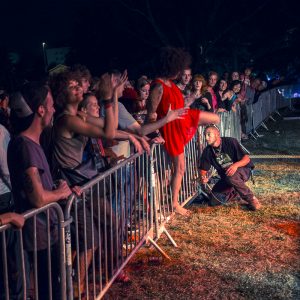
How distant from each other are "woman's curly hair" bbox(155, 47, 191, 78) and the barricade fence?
36.0 inches

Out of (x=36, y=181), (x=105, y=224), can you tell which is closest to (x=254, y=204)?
(x=105, y=224)

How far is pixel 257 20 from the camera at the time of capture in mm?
38750

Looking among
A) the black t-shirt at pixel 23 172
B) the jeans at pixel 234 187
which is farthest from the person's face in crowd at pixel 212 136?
the black t-shirt at pixel 23 172

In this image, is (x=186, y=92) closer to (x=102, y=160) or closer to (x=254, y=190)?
(x=254, y=190)

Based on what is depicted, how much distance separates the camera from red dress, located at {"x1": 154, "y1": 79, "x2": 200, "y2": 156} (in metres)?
6.73

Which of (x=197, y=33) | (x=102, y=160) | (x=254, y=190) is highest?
(x=197, y=33)

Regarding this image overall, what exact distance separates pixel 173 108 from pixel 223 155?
6.45 feet

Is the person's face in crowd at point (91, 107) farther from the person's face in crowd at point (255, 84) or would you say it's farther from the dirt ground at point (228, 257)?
the person's face in crowd at point (255, 84)

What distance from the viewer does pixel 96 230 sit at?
4715mm

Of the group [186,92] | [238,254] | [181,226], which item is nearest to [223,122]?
[186,92]

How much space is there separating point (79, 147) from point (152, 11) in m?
36.0

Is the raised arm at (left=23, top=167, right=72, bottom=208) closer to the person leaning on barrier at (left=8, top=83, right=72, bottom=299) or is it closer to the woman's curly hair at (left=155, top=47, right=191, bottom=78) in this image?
the person leaning on barrier at (left=8, top=83, right=72, bottom=299)

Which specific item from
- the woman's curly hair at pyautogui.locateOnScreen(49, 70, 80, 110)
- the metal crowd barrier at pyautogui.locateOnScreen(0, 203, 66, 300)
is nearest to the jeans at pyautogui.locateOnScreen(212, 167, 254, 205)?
the woman's curly hair at pyautogui.locateOnScreen(49, 70, 80, 110)

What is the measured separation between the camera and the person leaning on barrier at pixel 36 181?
3.81m
